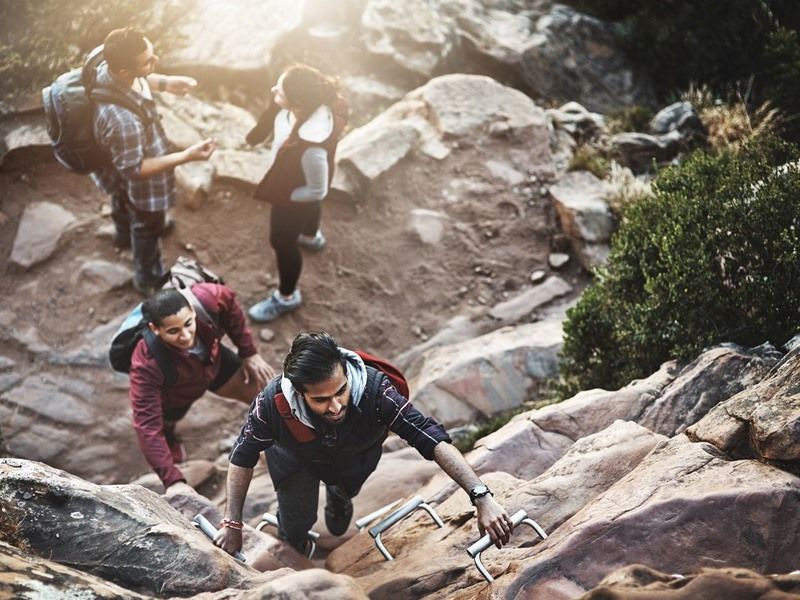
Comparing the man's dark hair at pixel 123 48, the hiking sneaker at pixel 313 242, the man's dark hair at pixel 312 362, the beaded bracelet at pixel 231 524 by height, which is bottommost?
the hiking sneaker at pixel 313 242

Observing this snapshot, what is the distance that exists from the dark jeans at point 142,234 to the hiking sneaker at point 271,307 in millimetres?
1098

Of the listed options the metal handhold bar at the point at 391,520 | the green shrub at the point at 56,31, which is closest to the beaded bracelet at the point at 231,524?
the metal handhold bar at the point at 391,520

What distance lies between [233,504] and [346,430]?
77cm

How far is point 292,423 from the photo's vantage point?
4543mm

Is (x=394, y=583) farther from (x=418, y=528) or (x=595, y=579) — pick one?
(x=595, y=579)

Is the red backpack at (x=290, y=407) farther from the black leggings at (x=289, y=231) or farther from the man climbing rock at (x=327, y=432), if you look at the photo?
the black leggings at (x=289, y=231)

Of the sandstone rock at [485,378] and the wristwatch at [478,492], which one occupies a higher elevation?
the wristwatch at [478,492]

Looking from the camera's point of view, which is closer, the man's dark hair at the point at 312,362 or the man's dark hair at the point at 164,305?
the man's dark hair at the point at 312,362

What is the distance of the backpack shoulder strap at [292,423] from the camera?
14.6 ft

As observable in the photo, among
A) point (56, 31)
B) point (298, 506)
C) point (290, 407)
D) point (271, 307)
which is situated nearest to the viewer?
point (290, 407)

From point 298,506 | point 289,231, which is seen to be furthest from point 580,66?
point 298,506

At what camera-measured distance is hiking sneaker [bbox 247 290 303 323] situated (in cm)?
896

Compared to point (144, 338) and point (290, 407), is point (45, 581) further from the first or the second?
point (144, 338)

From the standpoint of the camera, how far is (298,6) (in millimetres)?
12258
